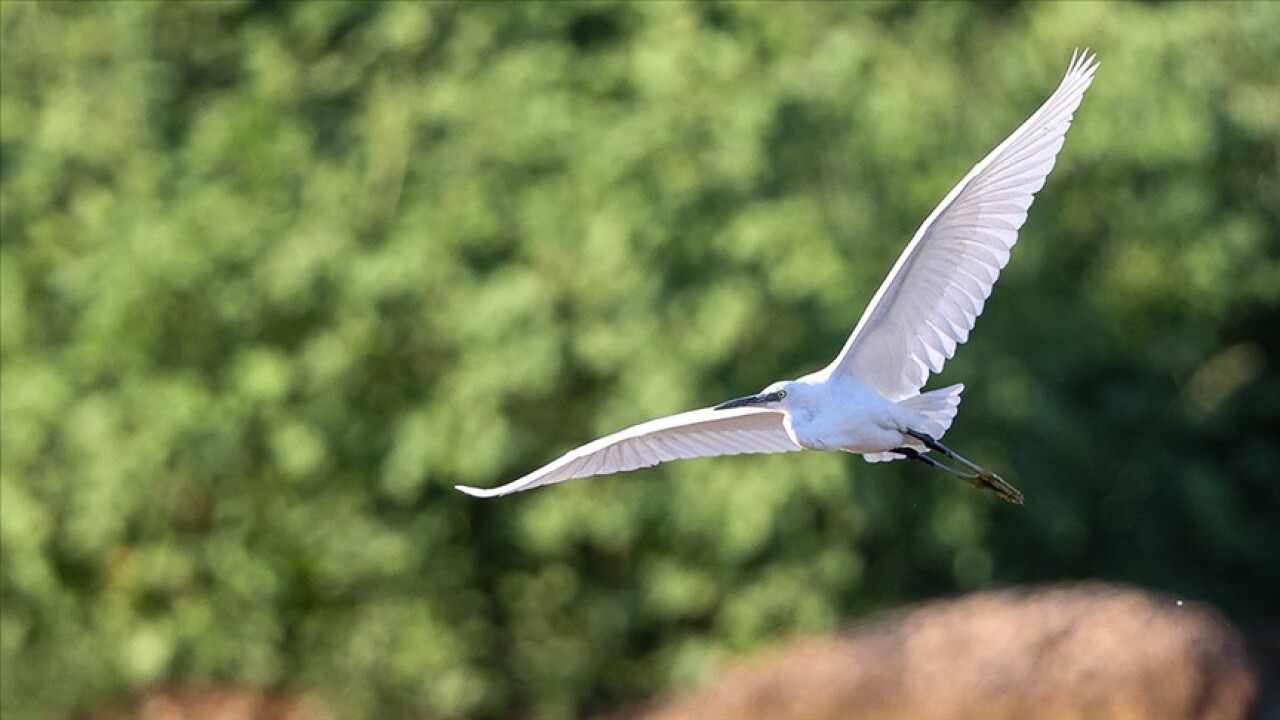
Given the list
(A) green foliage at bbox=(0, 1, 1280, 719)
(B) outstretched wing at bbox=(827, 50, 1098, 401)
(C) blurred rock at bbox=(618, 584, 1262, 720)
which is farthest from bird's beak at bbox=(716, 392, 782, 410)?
(A) green foliage at bbox=(0, 1, 1280, 719)

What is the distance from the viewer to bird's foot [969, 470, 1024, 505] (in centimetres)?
590

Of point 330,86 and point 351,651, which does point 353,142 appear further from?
point 351,651

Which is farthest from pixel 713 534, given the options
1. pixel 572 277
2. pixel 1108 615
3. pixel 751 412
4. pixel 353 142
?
pixel 751 412

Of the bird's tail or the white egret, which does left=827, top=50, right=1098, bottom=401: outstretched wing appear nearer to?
the white egret

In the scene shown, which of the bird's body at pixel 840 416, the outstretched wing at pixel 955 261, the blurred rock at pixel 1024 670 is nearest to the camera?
the outstretched wing at pixel 955 261

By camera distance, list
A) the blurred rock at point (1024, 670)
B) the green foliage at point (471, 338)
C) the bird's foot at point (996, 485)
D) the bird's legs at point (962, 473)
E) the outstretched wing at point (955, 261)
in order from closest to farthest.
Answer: the outstretched wing at point (955, 261), the bird's legs at point (962, 473), the bird's foot at point (996, 485), the blurred rock at point (1024, 670), the green foliage at point (471, 338)

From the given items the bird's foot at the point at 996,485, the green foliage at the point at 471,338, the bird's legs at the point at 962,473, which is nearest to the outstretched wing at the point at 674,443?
the bird's legs at the point at 962,473

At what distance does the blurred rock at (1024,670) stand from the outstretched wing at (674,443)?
1.93m

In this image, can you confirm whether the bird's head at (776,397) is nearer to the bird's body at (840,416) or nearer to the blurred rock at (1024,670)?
the bird's body at (840,416)

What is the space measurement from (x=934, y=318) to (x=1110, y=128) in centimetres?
503

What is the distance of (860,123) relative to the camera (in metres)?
9.66

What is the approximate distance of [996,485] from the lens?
19.6 ft

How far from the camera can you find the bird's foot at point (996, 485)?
19.3 ft

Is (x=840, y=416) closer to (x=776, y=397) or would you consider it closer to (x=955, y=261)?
(x=776, y=397)
